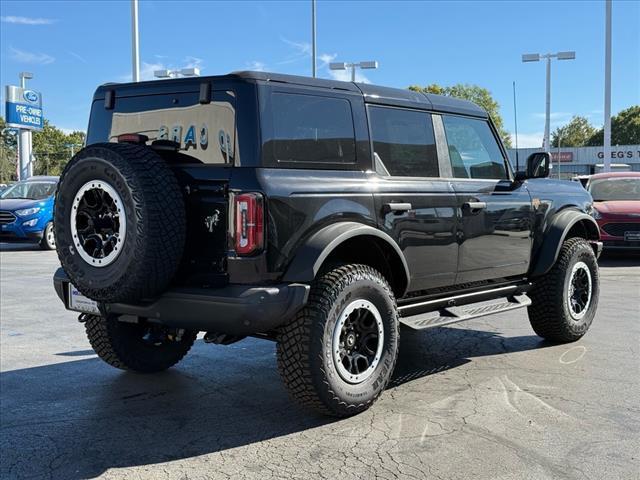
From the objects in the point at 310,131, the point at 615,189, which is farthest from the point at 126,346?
the point at 615,189

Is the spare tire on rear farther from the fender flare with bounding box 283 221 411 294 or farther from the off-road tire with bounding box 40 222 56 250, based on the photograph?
the off-road tire with bounding box 40 222 56 250

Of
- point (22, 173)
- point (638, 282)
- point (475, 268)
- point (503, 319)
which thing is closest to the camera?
point (475, 268)

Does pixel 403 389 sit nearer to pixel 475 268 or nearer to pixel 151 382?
pixel 475 268

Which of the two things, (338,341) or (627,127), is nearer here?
(338,341)

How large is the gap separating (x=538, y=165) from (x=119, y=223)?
3.49 m

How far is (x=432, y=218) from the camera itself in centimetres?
A: 473

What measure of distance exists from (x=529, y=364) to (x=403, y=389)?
1.26 m

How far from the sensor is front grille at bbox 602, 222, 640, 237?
1190 cm

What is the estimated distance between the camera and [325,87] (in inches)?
171

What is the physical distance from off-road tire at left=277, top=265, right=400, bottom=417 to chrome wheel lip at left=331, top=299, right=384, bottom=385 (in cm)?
3

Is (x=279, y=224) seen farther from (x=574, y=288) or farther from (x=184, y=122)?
(x=574, y=288)

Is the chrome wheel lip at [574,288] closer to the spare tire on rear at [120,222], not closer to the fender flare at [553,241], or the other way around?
the fender flare at [553,241]

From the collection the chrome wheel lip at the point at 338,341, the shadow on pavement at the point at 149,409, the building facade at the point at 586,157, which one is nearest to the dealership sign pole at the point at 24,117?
the shadow on pavement at the point at 149,409

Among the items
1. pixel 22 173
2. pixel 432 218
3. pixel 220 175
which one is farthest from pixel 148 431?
pixel 22 173
